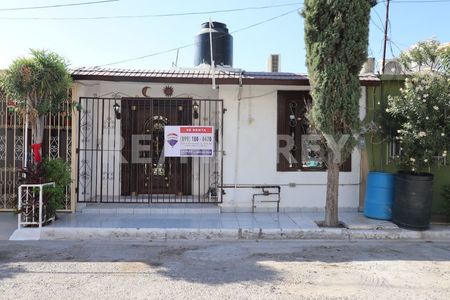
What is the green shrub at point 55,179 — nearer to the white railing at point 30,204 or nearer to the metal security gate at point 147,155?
the white railing at point 30,204

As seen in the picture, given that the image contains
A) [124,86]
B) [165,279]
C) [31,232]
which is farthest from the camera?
[124,86]

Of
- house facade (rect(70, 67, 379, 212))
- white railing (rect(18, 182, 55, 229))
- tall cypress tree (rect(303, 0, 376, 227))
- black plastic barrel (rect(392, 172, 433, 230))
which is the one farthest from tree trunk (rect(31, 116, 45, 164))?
black plastic barrel (rect(392, 172, 433, 230))

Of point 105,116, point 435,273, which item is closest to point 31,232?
point 105,116

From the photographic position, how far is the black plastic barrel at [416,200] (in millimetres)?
7656

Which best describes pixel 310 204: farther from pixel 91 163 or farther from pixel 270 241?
pixel 91 163

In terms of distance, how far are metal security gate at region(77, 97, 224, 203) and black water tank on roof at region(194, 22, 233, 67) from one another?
15.8 feet

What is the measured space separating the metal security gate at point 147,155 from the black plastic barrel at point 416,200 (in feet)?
13.8

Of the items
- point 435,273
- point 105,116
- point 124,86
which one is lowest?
point 435,273

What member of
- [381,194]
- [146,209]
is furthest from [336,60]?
[146,209]

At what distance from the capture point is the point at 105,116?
33.6ft

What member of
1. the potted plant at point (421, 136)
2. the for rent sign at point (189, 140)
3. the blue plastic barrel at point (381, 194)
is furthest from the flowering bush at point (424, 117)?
the for rent sign at point (189, 140)

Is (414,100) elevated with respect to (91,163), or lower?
elevated

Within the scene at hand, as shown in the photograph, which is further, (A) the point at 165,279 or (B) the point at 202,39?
(B) the point at 202,39

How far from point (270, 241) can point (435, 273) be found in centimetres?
271
